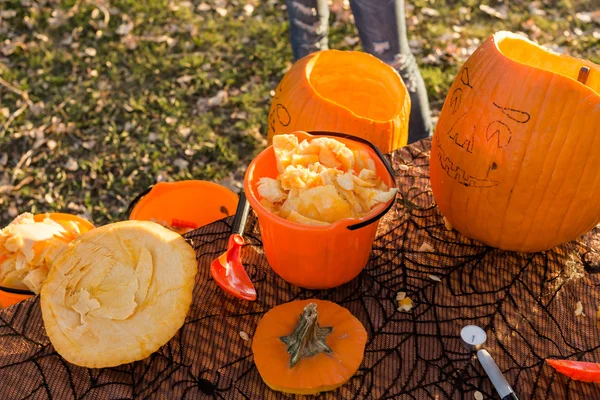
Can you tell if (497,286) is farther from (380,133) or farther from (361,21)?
(361,21)

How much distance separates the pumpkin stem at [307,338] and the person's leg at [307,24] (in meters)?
2.22

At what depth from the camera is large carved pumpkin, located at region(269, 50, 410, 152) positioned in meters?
2.12

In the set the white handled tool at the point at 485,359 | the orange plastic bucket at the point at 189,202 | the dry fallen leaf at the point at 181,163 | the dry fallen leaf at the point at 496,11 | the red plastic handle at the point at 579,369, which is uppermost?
the red plastic handle at the point at 579,369

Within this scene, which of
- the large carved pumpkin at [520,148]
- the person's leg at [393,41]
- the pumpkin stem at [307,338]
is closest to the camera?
the pumpkin stem at [307,338]

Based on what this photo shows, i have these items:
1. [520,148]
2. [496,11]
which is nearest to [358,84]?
[520,148]

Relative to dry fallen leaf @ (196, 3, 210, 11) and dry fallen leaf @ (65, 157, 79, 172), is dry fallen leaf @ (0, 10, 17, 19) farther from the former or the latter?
Result: dry fallen leaf @ (65, 157, 79, 172)

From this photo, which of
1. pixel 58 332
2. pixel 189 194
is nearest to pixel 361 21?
pixel 189 194

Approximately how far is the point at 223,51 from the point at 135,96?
0.81 meters

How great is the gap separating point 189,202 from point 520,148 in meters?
1.46

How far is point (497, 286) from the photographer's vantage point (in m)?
1.66

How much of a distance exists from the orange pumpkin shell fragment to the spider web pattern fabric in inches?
2.0

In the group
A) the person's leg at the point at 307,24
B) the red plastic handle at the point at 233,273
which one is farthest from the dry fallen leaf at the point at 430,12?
the red plastic handle at the point at 233,273

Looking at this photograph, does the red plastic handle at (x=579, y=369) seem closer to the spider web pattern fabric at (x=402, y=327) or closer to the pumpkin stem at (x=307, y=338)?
the spider web pattern fabric at (x=402, y=327)

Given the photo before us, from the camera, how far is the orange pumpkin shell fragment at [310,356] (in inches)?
53.7
